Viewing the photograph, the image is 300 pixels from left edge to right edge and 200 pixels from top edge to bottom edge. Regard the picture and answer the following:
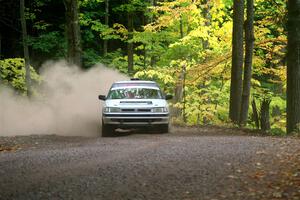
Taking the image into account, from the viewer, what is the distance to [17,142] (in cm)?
1557

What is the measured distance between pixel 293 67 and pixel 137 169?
8363mm

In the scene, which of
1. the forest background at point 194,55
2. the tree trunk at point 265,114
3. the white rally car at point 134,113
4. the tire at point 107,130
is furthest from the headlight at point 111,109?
the forest background at point 194,55

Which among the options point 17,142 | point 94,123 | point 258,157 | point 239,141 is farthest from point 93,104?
point 258,157

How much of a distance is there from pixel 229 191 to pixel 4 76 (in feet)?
75.3

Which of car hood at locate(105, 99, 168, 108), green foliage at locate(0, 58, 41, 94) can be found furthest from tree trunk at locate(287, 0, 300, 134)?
green foliage at locate(0, 58, 41, 94)

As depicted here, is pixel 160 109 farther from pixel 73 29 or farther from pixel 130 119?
pixel 73 29

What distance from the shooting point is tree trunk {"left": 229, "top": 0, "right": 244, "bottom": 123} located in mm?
21147

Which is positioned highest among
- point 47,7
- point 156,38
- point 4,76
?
point 47,7

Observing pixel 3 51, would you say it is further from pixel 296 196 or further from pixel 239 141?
pixel 296 196

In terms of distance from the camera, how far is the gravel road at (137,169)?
26.8 ft

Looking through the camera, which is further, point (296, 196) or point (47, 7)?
point (47, 7)

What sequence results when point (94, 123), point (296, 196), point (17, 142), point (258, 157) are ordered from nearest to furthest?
point (296, 196)
point (258, 157)
point (17, 142)
point (94, 123)

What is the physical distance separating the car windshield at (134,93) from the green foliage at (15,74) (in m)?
11.9

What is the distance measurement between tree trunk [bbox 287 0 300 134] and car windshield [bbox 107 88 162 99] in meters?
4.52
